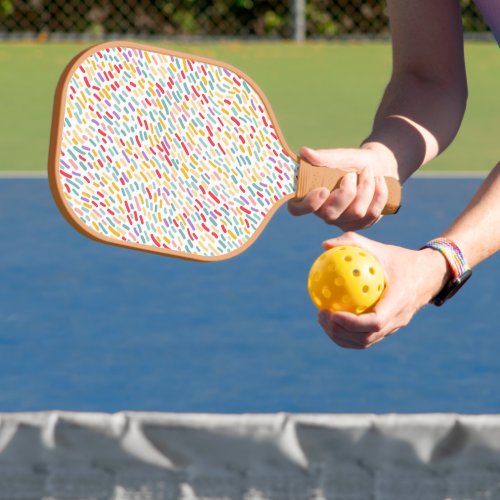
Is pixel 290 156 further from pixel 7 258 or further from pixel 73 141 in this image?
pixel 7 258

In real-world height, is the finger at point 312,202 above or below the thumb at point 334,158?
below

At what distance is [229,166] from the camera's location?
8.56ft

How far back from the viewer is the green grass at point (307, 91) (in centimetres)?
817

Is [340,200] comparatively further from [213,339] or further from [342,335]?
[213,339]

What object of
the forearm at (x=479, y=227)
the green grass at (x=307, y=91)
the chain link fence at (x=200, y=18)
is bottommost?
the chain link fence at (x=200, y=18)

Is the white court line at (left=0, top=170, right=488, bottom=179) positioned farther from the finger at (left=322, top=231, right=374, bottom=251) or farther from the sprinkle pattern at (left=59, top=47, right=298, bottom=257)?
the finger at (left=322, top=231, right=374, bottom=251)

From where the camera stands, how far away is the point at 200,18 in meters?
13.5

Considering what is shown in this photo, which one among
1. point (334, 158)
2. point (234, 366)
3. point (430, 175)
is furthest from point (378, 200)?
point (430, 175)

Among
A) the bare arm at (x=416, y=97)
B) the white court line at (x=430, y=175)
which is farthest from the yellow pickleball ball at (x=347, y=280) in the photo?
the white court line at (x=430, y=175)

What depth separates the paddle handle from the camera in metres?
2.51

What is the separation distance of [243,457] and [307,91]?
8.08 m

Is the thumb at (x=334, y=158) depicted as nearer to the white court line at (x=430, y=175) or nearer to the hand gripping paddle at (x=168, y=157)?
the hand gripping paddle at (x=168, y=157)

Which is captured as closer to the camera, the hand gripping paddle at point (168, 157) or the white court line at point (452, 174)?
the hand gripping paddle at point (168, 157)

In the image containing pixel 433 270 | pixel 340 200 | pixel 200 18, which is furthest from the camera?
pixel 200 18
